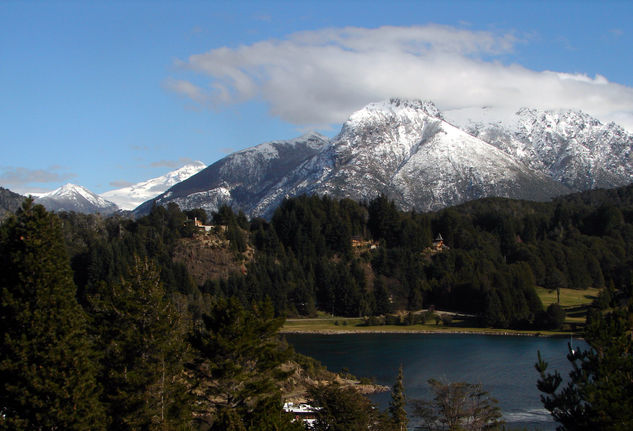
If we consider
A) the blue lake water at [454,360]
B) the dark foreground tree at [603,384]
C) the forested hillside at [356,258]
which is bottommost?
the blue lake water at [454,360]

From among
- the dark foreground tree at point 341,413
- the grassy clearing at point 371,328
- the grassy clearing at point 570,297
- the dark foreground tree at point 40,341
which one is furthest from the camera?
the grassy clearing at point 570,297

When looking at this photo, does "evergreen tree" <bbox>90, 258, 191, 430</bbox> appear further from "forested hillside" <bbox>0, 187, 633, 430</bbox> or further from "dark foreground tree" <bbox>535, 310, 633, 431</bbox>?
"dark foreground tree" <bbox>535, 310, 633, 431</bbox>

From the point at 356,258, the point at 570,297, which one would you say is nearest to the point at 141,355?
the point at 356,258

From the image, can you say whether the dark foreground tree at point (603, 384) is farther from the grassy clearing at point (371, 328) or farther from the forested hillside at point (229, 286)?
the grassy clearing at point (371, 328)

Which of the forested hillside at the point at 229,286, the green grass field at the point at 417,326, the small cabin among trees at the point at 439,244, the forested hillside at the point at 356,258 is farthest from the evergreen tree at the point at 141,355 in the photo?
the small cabin among trees at the point at 439,244

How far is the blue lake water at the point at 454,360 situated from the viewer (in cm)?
5581

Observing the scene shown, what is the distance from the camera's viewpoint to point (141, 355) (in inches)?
1043

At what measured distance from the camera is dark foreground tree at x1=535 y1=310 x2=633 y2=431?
2123cm

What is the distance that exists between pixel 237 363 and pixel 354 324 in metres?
79.8

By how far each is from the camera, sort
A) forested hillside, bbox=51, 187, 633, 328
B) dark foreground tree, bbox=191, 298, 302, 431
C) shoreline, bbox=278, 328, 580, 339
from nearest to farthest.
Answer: dark foreground tree, bbox=191, 298, 302, 431
shoreline, bbox=278, 328, 580, 339
forested hillside, bbox=51, 187, 633, 328

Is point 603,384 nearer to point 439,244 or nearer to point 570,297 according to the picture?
point 570,297

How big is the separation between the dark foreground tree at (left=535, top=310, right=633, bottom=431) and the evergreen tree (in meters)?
14.2

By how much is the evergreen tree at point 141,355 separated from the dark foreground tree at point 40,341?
8.86 feet

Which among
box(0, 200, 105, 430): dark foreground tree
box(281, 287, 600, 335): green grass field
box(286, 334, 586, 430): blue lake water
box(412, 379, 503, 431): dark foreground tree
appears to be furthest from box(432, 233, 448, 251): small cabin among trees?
box(0, 200, 105, 430): dark foreground tree
